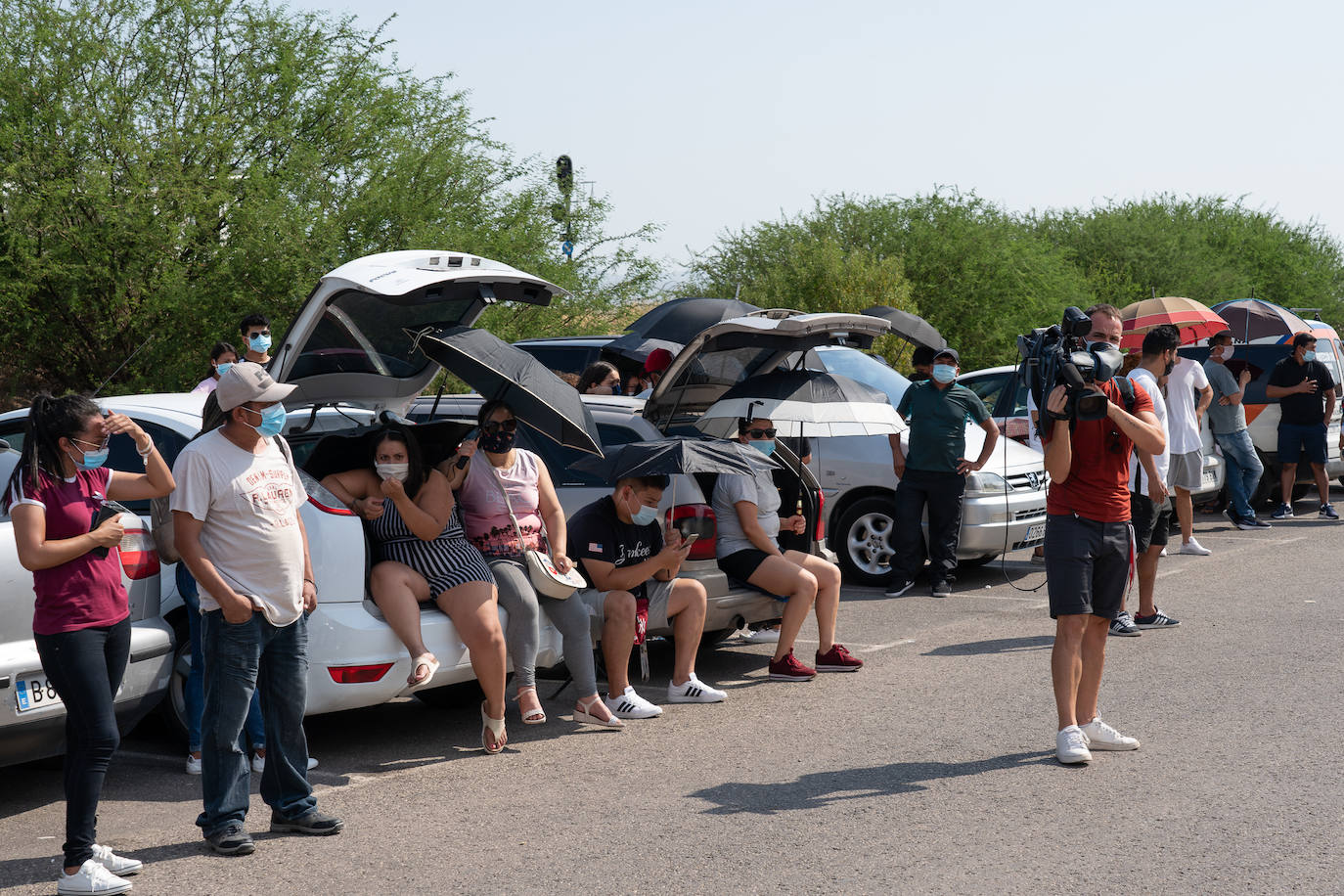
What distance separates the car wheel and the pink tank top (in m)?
5.13

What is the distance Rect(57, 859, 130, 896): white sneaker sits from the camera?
192 inches

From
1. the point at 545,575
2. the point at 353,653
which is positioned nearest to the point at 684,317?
the point at 545,575

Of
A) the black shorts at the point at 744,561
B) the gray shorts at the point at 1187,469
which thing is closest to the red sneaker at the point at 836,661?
the black shorts at the point at 744,561

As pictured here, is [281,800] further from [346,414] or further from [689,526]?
[689,526]

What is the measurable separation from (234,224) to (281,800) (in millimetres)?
9683

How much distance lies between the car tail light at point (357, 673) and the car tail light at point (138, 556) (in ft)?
3.00

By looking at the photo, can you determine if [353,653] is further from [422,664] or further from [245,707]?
[245,707]

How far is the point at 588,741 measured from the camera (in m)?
7.15

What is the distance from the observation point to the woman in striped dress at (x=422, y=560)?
6785 millimetres

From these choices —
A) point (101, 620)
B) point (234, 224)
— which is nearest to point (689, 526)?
point (101, 620)

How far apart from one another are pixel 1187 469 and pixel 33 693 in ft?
30.3

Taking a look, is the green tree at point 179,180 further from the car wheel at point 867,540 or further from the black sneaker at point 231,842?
the black sneaker at point 231,842

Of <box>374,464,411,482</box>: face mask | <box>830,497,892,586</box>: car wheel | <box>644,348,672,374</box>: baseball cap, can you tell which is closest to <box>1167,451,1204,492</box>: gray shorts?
<box>830,497,892,586</box>: car wheel

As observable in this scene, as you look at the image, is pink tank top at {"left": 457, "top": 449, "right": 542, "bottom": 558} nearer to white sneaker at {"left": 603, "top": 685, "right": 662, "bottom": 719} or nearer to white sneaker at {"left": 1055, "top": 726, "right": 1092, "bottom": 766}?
white sneaker at {"left": 603, "top": 685, "right": 662, "bottom": 719}
